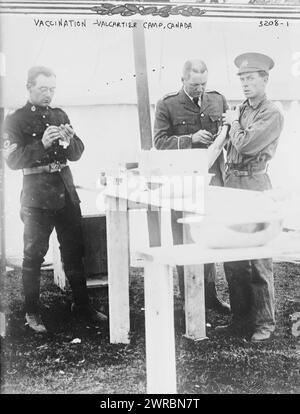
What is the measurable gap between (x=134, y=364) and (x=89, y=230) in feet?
1.73

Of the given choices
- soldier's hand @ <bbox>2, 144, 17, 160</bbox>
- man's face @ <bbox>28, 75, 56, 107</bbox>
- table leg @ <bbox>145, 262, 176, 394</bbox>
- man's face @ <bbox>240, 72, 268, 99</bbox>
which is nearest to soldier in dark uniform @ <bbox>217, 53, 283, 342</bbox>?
man's face @ <bbox>240, 72, 268, 99</bbox>

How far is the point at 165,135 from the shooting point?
6.79 ft

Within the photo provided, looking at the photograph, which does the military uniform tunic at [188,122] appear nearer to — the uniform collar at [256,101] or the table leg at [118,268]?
the uniform collar at [256,101]

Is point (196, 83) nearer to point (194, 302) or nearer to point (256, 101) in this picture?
point (256, 101)

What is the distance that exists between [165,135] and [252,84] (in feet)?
Result: 1.30

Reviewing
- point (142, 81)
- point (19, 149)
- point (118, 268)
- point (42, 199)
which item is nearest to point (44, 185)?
point (42, 199)

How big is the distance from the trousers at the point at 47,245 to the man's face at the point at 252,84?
0.81 meters

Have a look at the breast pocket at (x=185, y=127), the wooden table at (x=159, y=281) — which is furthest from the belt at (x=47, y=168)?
the breast pocket at (x=185, y=127)

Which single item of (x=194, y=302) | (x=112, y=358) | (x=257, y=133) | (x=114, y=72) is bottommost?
(x=112, y=358)

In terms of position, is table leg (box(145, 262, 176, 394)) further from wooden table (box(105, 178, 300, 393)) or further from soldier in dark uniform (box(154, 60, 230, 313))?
soldier in dark uniform (box(154, 60, 230, 313))

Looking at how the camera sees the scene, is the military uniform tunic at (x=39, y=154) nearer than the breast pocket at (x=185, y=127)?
Yes

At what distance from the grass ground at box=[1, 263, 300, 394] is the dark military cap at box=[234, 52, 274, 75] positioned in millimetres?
898

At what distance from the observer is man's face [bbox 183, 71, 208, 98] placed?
6.63 ft

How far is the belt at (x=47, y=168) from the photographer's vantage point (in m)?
1.97
